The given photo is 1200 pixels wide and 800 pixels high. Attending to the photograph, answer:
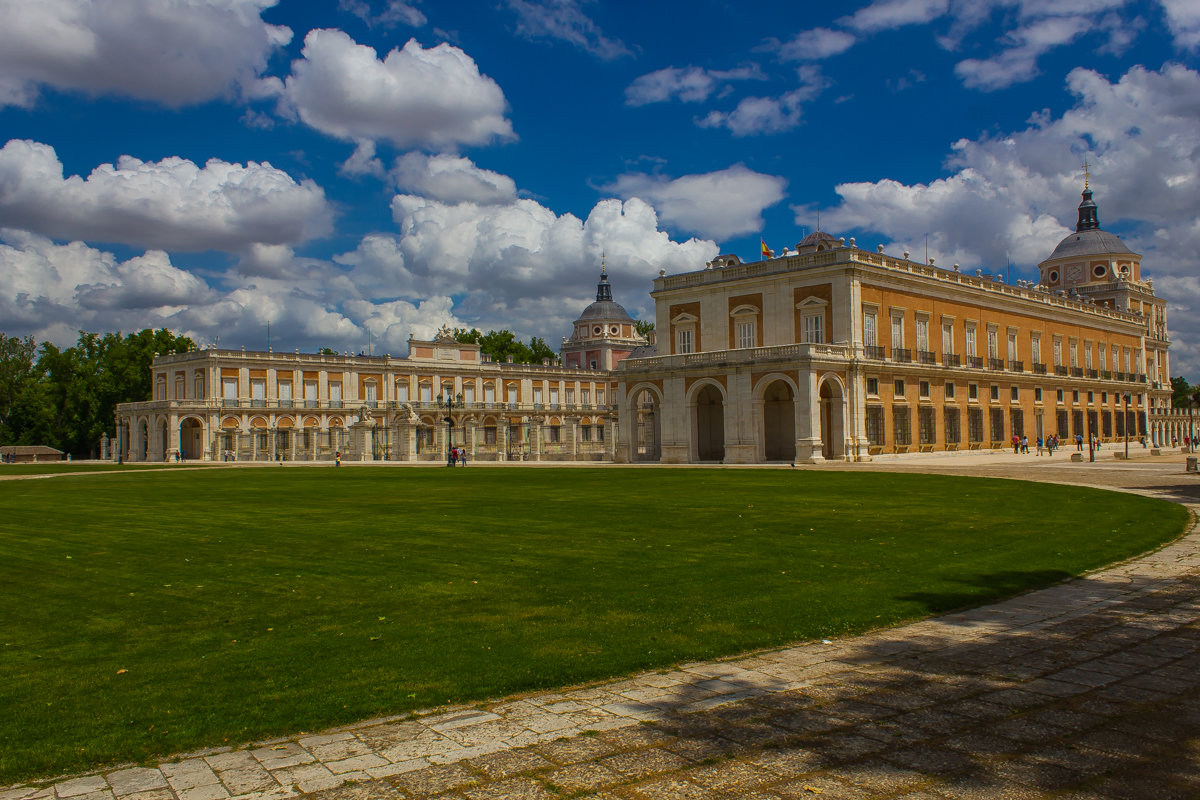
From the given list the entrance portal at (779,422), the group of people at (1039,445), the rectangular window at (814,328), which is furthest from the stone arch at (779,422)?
the group of people at (1039,445)

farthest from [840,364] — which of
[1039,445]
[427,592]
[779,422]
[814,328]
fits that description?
[427,592]

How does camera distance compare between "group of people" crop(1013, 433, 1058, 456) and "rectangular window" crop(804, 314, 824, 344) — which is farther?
"group of people" crop(1013, 433, 1058, 456)

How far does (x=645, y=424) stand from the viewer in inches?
2087

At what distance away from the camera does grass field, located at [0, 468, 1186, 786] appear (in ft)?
20.4

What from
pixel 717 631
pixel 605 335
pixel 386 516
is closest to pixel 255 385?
pixel 605 335

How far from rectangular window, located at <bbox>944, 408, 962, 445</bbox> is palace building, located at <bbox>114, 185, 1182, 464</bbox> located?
4.6 inches

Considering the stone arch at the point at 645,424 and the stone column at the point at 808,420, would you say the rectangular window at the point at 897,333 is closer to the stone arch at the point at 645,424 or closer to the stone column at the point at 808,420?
the stone column at the point at 808,420

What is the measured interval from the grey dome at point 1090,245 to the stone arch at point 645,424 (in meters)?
47.4

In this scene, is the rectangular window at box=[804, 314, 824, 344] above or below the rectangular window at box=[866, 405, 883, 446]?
above

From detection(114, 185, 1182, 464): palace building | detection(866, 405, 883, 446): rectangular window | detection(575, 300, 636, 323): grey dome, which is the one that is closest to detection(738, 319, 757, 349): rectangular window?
detection(114, 185, 1182, 464): palace building

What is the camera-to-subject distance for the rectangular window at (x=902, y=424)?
4684 cm

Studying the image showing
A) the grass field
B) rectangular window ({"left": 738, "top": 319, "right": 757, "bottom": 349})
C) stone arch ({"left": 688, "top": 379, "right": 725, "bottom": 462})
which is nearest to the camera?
the grass field

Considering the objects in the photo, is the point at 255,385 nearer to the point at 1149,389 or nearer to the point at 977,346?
the point at 977,346

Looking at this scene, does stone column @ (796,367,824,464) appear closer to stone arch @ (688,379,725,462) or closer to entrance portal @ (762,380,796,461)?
entrance portal @ (762,380,796,461)
